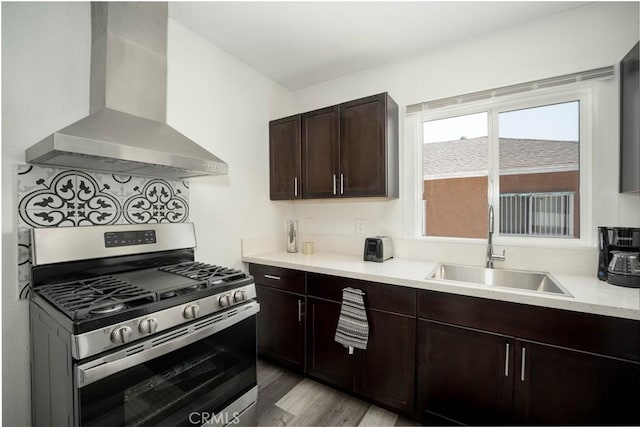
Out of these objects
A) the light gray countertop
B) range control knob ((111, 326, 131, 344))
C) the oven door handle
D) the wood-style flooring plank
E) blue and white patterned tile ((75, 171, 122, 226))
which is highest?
blue and white patterned tile ((75, 171, 122, 226))

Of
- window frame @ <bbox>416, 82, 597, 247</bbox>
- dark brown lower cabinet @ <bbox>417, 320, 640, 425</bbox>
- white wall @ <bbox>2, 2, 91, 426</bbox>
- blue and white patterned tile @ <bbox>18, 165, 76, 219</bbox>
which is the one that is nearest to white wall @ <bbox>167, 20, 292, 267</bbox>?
white wall @ <bbox>2, 2, 91, 426</bbox>

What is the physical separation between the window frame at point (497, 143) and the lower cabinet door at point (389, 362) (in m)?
0.81

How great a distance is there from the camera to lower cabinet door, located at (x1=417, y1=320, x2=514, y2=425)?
139cm

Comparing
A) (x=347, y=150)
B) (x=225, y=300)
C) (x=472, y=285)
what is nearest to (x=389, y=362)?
(x=472, y=285)

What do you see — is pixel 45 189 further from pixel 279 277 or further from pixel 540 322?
pixel 540 322

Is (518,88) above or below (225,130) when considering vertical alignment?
above

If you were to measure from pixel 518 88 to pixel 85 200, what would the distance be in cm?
274

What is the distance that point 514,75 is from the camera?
6.20 ft

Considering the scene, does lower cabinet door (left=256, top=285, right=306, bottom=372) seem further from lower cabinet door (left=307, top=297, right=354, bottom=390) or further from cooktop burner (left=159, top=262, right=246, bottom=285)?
cooktop burner (left=159, top=262, right=246, bottom=285)

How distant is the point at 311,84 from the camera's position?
108 inches

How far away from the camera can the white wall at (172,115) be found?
1267mm

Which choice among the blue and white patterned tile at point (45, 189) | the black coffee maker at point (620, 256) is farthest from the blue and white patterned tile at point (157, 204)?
the black coffee maker at point (620, 256)

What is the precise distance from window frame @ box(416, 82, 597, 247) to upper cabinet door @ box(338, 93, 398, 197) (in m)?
0.22

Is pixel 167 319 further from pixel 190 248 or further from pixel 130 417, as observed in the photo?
pixel 190 248
